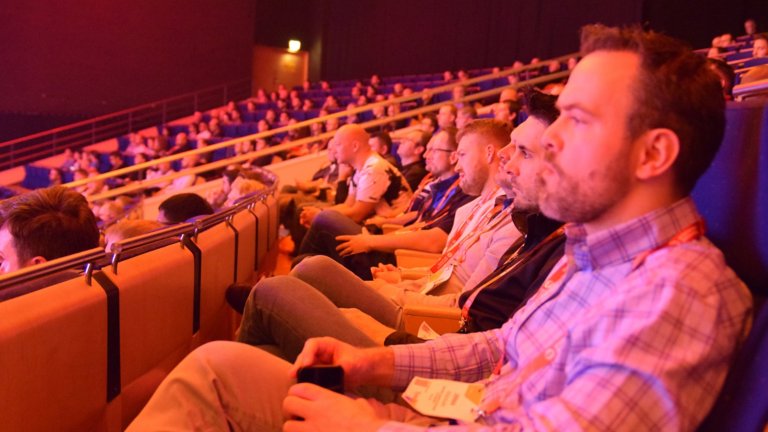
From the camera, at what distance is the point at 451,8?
11.1m

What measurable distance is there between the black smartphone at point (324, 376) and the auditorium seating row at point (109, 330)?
0.42 meters

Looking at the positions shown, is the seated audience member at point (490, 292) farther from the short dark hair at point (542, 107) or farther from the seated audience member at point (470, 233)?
the seated audience member at point (470, 233)

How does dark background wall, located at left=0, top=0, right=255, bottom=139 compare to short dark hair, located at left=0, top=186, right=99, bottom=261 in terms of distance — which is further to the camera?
dark background wall, located at left=0, top=0, right=255, bottom=139

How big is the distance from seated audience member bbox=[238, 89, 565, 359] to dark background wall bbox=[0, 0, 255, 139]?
913 cm

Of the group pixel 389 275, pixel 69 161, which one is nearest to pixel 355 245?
pixel 389 275

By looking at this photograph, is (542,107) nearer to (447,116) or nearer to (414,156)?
(414,156)

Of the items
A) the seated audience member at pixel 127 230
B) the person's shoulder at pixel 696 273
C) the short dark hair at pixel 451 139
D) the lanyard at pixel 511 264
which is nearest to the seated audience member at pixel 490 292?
the lanyard at pixel 511 264

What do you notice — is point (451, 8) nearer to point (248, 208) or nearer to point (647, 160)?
point (248, 208)

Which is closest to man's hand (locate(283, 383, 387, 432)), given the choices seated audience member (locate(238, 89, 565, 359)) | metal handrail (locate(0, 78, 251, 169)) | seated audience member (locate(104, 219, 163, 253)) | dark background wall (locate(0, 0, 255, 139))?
seated audience member (locate(238, 89, 565, 359))

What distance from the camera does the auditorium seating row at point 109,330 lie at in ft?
3.42

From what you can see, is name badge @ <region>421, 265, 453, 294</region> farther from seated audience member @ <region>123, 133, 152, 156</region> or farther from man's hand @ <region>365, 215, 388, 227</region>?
seated audience member @ <region>123, 133, 152, 156</region>

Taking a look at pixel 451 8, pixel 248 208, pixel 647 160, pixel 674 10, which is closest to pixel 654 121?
pixel 647 160

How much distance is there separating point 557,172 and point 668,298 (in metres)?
0.23

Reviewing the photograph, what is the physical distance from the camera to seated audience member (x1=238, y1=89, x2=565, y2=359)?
137 centimetres
